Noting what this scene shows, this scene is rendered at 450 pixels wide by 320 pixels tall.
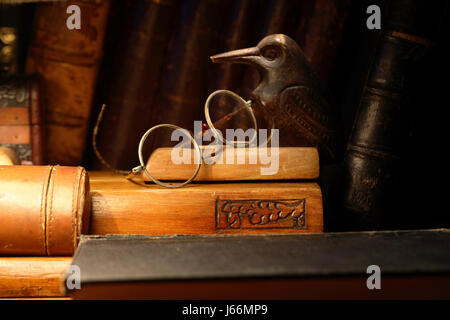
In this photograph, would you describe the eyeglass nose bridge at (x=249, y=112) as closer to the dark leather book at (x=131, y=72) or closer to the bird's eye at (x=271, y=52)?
the bird's eye at (x=271, y=52)

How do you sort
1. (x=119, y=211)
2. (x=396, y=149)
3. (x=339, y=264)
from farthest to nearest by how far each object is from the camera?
(x=396, y=149)
(x=119, y=211)
(x=339, y=264)

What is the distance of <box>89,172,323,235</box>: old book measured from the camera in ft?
2.42

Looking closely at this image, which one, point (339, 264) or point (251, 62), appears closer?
point (339, 264)

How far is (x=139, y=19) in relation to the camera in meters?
1.03

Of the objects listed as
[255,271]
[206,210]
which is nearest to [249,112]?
[206,210]

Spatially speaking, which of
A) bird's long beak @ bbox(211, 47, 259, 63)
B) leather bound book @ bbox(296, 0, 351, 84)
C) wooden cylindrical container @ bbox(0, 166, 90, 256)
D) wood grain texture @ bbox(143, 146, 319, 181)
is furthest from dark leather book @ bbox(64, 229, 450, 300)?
leather bound book @ bbox(296, 0, 351, 84)

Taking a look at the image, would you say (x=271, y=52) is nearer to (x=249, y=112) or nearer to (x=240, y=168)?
(x=249, y=112)

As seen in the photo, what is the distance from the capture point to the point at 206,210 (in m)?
0.75

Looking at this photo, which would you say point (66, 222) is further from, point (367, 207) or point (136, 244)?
point (367, 207)

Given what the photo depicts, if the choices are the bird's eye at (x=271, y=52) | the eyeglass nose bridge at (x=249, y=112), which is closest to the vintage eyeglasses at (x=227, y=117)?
the eyeglass nose bridge at (x=249, y=112)

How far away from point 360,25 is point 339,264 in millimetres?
688

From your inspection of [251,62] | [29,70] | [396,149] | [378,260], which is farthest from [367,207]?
[29,70]

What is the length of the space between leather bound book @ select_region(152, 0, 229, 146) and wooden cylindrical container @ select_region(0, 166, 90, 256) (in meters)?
0.39

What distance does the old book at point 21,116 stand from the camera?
97cm
